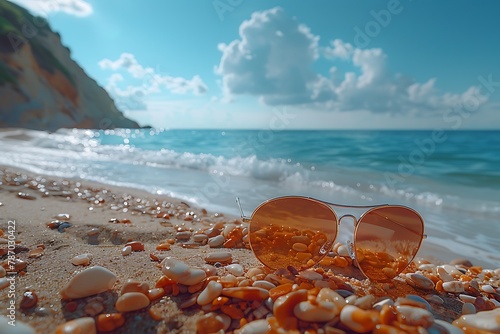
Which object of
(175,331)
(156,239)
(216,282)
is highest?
(216,282)

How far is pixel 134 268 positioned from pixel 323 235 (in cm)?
111

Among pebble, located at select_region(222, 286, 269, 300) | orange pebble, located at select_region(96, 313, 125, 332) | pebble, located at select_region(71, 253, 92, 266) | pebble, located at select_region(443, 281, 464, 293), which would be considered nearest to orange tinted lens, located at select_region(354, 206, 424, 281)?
pebble, located at select_region(443, 281, 464, 293)

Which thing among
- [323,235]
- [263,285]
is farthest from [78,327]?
[323,235]

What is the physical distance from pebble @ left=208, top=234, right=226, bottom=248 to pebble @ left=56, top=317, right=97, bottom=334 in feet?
3.87

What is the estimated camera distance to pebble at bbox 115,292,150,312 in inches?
44.6

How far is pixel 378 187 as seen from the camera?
614 centimetres

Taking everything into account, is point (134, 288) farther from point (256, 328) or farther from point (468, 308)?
point (468, 308)

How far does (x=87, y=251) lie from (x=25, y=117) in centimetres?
2785

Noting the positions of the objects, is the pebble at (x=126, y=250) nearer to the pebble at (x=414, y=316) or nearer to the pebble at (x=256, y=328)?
the pebble at (x=256, y=328)

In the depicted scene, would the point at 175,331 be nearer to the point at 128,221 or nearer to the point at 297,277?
the point at 297,277

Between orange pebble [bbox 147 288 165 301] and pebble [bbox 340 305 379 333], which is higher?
pebble [bbox 340 305 379 333]

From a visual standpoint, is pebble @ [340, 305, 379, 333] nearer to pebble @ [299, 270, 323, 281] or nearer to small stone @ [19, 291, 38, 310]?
pebble @ [299, 270, 323, 281]

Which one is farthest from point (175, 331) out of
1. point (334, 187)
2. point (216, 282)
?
point (334, 187)

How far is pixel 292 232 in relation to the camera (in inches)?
69.5
